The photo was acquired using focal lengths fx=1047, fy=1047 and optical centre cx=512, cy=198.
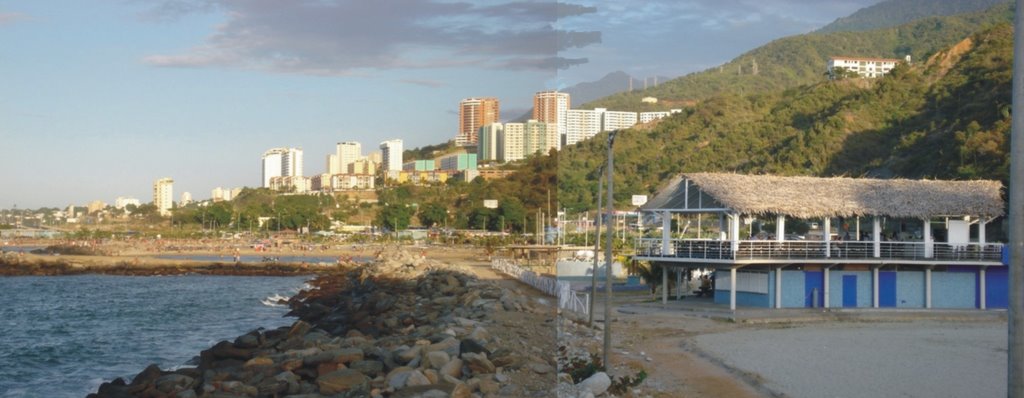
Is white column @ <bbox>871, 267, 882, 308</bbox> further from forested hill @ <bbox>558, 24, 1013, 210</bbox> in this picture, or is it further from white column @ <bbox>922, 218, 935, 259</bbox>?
forested hill @ <bbox>558, 24, 1013, 210</bbox>

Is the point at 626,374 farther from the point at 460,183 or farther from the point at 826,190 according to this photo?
the point at 826,190

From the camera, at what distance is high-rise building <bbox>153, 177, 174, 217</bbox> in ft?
45.6

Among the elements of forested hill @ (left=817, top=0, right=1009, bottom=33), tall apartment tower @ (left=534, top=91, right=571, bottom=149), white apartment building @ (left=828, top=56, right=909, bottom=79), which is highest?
forested hill @ (left=817, top=0, right=1009, bottom=33)

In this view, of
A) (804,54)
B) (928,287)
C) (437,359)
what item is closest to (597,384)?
(437,359)

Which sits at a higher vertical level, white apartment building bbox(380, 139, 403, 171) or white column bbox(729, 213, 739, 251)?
white apartment building bbox(380, 139, 403, 171)

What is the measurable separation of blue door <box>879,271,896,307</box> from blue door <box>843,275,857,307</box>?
80cm

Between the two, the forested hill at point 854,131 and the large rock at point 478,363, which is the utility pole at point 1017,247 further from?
the forested hill at point 854,131

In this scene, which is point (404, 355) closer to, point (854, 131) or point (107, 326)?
point (107, 326)

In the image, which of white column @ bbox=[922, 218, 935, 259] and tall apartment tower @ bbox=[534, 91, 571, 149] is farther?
white column @ bbox=[922, 218, 935, 259]

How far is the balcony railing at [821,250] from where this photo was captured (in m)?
26.1

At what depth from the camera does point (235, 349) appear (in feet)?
53.3

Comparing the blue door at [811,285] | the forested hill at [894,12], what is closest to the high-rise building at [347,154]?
the blue door at [811,285]

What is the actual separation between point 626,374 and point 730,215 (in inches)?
446

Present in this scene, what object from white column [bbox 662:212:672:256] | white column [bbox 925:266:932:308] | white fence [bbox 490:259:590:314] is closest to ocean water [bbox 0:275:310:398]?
white fence [bbox 490:259:590:314]
